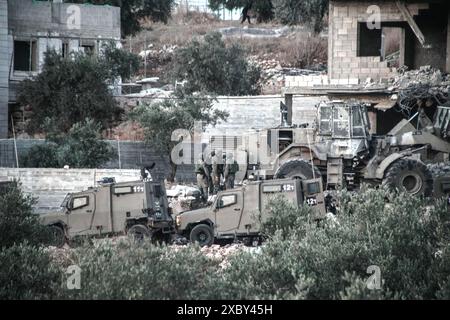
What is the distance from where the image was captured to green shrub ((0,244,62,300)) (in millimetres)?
15602

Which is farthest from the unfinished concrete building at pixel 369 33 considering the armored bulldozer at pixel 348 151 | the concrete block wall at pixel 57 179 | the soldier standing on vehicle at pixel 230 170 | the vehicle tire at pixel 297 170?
the concrete block wall at pixel 57 179

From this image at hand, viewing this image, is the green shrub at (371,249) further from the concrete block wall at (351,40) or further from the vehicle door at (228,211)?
the concrete block wall at (351,40)

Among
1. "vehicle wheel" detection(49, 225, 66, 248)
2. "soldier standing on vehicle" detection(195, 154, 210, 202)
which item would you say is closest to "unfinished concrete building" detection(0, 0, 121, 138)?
"soldier standing on vehicle" detection(195, 154, 210, 202)

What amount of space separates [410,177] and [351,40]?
11286 mm

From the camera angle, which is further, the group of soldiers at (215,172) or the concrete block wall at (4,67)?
the concrete block wall at (4,67)

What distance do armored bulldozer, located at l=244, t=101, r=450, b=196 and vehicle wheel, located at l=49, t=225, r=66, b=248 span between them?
541cm

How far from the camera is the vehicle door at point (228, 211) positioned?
2362 cm

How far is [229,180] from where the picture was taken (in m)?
27.9

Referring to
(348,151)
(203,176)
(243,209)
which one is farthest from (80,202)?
(348,151)

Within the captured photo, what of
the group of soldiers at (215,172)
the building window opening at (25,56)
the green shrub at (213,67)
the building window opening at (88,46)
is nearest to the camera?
the group of soldiers at (215,172)

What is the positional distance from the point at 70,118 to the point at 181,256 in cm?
2134

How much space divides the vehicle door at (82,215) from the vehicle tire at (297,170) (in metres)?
4.98
